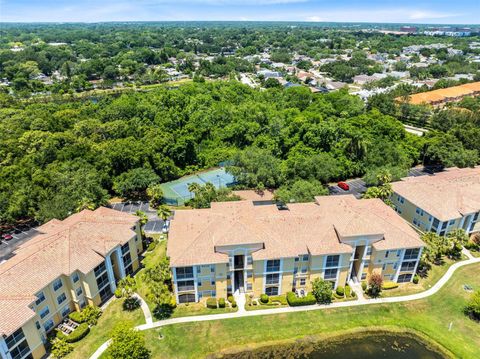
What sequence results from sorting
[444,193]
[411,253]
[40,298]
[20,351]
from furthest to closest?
[444,193]
[411,253]
[40,298]
[20,351]

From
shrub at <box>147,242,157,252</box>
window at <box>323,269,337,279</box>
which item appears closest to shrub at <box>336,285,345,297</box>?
window at <box>323,269,337,279</box>

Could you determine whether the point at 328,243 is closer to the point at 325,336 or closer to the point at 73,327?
the point at 325,336

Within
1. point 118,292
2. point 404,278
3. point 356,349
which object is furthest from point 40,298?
point 404,278

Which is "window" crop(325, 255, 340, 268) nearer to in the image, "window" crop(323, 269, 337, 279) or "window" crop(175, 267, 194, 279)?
"window" crop(323, 269, 337, 279)

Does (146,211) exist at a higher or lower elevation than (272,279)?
lower

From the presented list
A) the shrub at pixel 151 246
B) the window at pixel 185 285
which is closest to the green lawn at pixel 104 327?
the window at pixel 185 285

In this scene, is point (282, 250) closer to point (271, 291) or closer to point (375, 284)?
point (271, 291)
